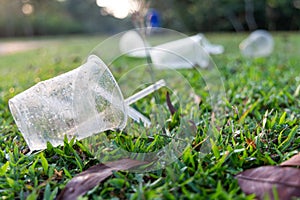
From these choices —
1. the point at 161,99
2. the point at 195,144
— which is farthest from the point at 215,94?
the point at 195,144

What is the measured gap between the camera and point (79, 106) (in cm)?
109

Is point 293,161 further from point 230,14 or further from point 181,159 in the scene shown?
point 230,14

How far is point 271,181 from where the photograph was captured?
0.85 m

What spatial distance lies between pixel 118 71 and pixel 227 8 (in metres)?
8.94

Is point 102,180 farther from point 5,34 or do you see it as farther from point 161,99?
point 5,34

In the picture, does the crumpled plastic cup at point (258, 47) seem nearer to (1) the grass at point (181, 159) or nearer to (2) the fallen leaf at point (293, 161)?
(1) the grass at point (181, 159)

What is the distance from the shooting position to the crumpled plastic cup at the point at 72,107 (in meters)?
1.11

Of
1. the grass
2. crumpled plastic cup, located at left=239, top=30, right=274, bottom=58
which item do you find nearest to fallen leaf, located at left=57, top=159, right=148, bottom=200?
the grass

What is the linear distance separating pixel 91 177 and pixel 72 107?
296mm

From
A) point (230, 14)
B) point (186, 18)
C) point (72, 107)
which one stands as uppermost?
point (186, 18)

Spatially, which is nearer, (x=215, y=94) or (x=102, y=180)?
(x=102, y=180)

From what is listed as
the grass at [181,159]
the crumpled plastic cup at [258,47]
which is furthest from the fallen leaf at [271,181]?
the crumpled plastic cup at [258,47]

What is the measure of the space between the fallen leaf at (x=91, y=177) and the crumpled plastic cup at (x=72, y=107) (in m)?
0.18

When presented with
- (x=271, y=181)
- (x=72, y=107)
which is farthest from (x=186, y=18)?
(x=271, y=181)
